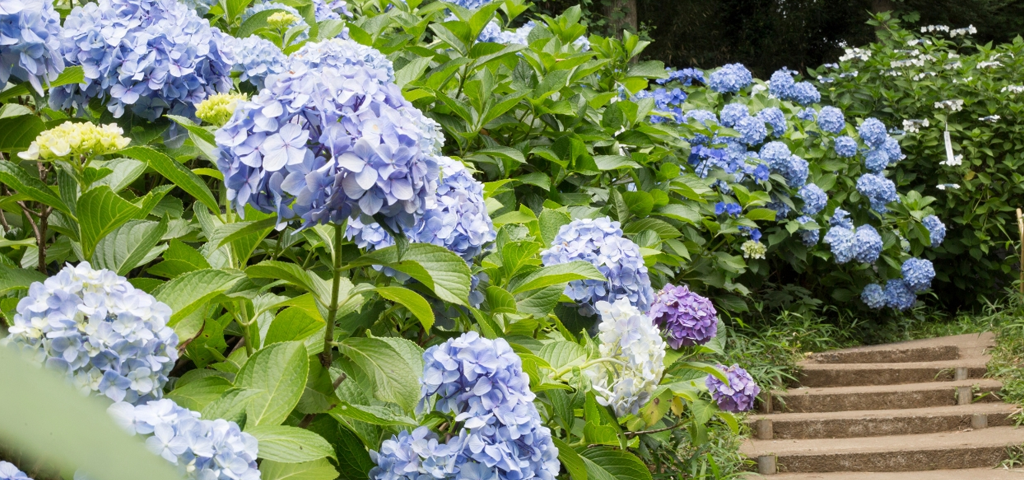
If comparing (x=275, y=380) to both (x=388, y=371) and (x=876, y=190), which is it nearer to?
(x=388, y=371)

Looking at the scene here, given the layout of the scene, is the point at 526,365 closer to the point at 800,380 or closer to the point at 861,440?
the point at 861,440

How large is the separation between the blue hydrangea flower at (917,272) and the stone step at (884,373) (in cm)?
61

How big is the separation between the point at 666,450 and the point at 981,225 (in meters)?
4.45

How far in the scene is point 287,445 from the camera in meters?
0.84

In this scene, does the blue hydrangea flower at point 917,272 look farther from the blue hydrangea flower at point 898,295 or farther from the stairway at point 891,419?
the stairway at point 891,419

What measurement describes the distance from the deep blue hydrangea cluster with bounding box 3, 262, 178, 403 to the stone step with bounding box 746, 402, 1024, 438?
429cm

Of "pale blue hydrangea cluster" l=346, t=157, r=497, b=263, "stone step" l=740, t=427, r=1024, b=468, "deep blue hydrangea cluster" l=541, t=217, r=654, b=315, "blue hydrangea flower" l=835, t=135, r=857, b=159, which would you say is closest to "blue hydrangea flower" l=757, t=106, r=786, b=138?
"blue hydrangea flower" l=835, t=135, r=857, b=159

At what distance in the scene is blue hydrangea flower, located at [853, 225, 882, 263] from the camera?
5.42 m

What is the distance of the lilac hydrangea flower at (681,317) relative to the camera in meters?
2.11

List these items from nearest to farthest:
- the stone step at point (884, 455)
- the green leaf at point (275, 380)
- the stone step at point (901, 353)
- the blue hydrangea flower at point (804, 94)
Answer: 1. the green leaf at point (275, 380)
2. the stone step at point (884, 455)
3. the stone step at point (901, 353)
4. the blue hydrangea flower at point (804, 94)

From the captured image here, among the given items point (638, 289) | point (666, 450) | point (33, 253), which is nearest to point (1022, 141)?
point (666, 450)

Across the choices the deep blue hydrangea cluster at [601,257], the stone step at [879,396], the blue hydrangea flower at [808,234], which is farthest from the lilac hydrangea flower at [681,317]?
the blue hydrangea flower at [808,234]

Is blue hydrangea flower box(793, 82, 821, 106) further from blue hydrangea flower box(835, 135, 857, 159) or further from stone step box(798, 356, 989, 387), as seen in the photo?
stone step box(798, 356, 989, 387)

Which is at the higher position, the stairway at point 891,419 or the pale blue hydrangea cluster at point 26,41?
the pale blue hydrangea cluster at point 26,41
